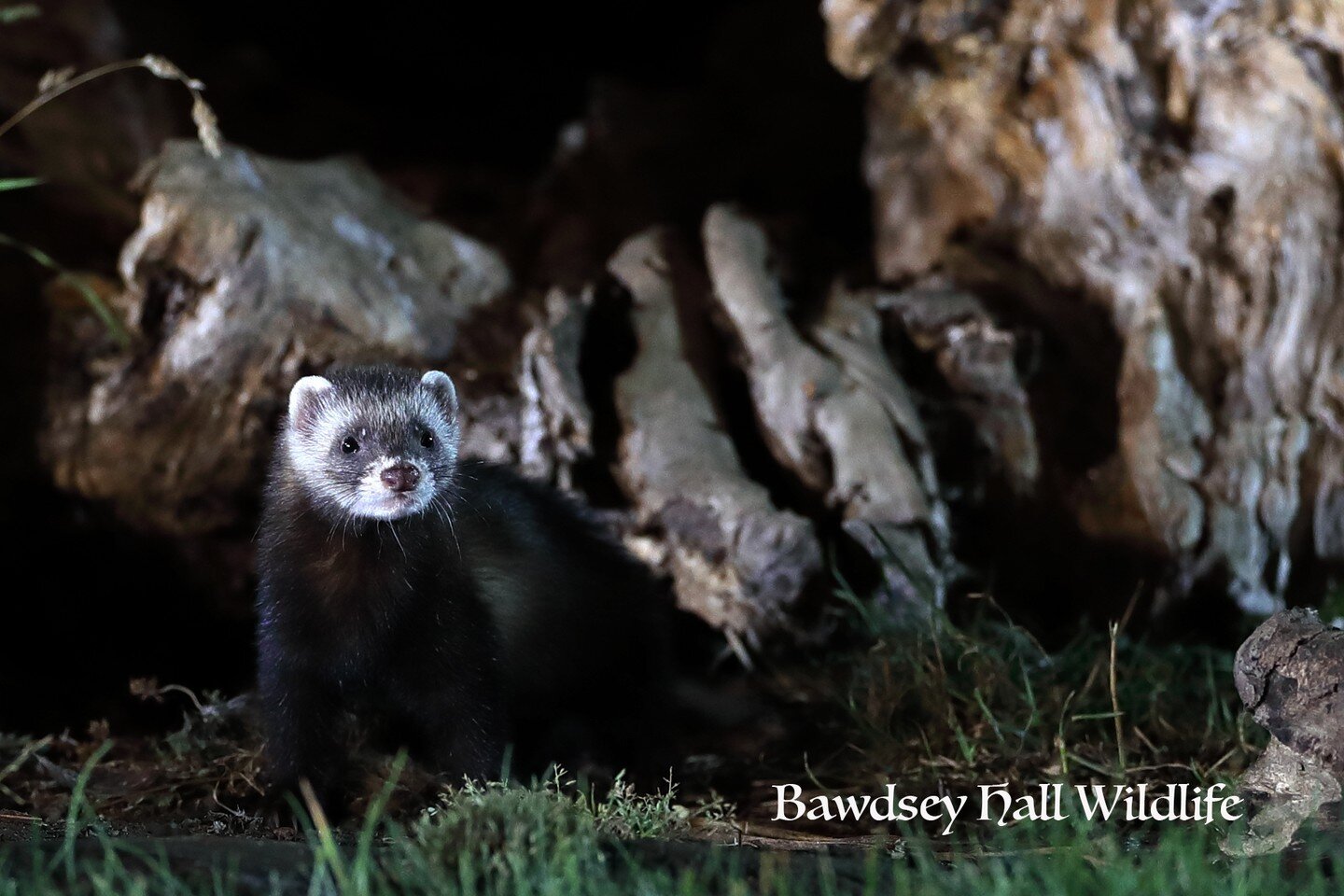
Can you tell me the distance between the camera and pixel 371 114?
911cm

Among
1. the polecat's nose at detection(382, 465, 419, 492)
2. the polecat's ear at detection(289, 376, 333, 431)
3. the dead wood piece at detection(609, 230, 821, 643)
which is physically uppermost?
the polecat's ear at detection(289, 376, 333, 431)

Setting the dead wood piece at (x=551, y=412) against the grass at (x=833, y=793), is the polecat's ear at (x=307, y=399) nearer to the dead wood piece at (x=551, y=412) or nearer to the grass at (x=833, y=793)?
the grass at (x=833, y=793)

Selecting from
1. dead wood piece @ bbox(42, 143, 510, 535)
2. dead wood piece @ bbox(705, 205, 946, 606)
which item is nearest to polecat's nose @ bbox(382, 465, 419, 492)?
dead wood piece @ bbox(42, 143, 510, 535)

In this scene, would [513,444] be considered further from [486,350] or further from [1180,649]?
[1180,649]

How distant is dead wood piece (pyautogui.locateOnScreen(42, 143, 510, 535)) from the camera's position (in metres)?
6.30

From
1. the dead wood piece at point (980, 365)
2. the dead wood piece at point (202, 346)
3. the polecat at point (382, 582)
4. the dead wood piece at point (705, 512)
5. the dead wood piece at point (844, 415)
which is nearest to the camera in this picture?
the polecat at point (382, 582)

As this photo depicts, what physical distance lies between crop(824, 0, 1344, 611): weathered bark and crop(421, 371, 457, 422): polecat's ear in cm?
317

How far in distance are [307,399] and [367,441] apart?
0.98 feet

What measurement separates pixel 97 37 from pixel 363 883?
6.77m

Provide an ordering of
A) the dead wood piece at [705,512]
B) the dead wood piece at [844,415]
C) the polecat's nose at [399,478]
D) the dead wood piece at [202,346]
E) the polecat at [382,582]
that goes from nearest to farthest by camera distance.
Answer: the polecat's nose at [399,478] → the polecat at [382,582] → the dead wood piece at [705,512] → the dead wood piece at [844,415] → the dead wood piece at [202,346]

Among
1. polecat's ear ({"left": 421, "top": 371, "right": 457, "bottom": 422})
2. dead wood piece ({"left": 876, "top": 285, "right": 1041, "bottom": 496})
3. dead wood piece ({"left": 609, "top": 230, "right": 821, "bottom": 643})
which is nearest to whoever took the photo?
polecat's ear ({"left": 421, "top": 371, "right": 457, "bottom": 422})

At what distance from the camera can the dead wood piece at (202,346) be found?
6.30 m

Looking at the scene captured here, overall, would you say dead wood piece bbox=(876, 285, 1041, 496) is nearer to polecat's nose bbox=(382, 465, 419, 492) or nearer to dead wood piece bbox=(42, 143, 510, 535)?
dead wood piece bbox=(42, 143, 510, 535)

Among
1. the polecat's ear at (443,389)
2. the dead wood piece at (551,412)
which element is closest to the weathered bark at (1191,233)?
the dead wood piece at (551,412)
